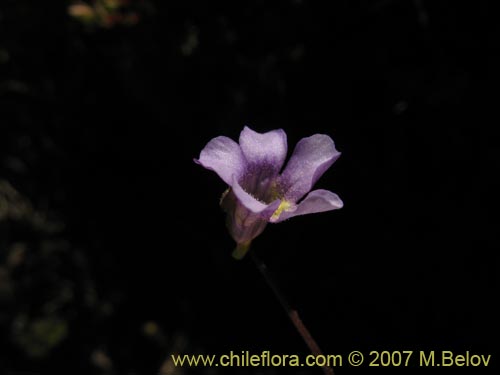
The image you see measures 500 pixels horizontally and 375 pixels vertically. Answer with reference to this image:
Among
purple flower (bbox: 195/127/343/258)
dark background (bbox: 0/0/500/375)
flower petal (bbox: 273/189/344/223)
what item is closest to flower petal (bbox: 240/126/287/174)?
purple flower (bbox: 195/127/343/258)

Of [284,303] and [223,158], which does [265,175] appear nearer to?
[223,158]

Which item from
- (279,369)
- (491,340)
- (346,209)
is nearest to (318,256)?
(346,209)

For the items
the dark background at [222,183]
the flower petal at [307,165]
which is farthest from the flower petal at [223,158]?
the dark background at [222,183]

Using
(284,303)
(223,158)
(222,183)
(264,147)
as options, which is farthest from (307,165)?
(222,183)

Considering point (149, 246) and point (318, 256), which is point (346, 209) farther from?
point (149, 246)

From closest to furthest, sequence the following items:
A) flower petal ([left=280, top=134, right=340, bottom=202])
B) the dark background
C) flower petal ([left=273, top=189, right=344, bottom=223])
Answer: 1. flower petal ([left=273, top=189, right=344, bottom=223])
2. flower petal ([left=280, top=134, right=340, bottom=202])
3. the dark background

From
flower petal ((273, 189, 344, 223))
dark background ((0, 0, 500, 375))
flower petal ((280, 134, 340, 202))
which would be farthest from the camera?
dark background ((0, 0, 500, 375))

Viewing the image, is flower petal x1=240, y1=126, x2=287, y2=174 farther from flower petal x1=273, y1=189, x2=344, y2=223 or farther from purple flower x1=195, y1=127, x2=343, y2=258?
flower petal x1=273, y1=189, x2=344, y2=223

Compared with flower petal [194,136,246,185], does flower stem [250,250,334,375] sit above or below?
below
